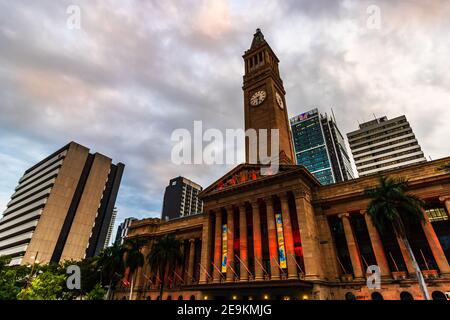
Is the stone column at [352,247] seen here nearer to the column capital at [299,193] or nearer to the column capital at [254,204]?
the column capital at [299,193]

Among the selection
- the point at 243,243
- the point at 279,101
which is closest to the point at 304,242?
the point at 243,243

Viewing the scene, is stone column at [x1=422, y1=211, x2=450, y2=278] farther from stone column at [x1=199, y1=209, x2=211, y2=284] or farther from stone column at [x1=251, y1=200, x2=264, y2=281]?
stone column at [x1=199, y1=209, x2=211, y2=284]

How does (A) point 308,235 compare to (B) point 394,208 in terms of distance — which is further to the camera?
(A) point 308,235

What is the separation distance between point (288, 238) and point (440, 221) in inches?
797

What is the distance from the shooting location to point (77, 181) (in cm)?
9856

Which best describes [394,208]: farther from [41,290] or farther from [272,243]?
[41,290]

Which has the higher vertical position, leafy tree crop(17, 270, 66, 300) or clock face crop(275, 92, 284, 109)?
clock face crop(275, 92, 284, 109)

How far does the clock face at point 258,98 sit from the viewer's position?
60.5 metres

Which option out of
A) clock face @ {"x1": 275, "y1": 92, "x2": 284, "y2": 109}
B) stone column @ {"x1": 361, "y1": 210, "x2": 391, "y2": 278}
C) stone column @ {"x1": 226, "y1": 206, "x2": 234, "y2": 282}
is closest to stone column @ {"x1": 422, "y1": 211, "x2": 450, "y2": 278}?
stone column @ {"x1": 361, "y1": 210, "x2": 391, "y2": 278}

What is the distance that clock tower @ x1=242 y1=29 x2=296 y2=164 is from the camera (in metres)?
56.1

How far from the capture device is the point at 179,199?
16400 centimetres

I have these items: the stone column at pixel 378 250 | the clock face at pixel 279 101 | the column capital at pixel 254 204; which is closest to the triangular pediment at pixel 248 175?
the column capital at pixel 254 204

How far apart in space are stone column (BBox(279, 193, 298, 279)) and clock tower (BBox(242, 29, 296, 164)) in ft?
41.5

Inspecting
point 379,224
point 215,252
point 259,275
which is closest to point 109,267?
point 215,252
